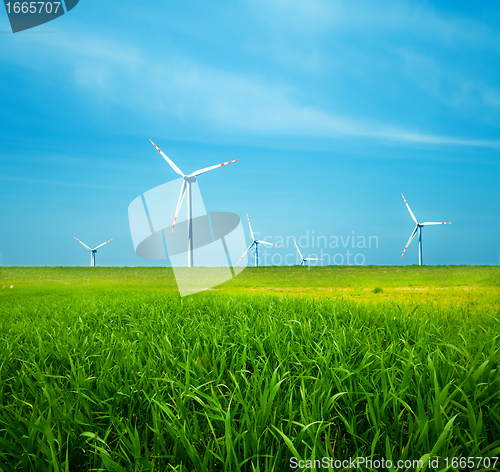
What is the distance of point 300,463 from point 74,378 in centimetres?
302

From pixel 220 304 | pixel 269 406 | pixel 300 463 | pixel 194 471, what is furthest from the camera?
pixel 220 304

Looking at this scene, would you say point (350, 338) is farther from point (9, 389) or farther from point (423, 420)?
point (9, 389)

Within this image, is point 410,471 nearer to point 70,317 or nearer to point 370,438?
point 370,438

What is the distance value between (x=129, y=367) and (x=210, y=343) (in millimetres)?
1398

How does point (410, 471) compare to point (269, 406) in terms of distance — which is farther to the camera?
point (269, 406)

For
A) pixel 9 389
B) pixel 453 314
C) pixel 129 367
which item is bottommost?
pixel 453 314

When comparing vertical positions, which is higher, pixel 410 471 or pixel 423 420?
pixel 423 420

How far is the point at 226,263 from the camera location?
18.8 metres

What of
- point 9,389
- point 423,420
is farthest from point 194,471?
point 9,389

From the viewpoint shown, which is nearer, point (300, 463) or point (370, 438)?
point (300, 463)

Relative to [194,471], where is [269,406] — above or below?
above

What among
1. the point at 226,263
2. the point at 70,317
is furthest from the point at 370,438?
the point at 226,263

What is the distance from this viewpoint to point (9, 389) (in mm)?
3982

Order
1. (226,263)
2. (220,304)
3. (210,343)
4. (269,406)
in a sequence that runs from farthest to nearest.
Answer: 1. (226,263)
2. (220,304)
3. (210,343)
4. (269,406)
